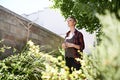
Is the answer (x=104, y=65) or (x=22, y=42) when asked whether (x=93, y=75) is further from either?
(x=22, y=42)

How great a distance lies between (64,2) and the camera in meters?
13.9

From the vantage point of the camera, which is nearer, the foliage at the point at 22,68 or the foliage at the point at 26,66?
the foliage at the point at 26,66

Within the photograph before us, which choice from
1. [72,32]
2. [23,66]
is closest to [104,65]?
[72,32]

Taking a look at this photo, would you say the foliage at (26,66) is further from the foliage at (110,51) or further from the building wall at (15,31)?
the foliage at (110,51)

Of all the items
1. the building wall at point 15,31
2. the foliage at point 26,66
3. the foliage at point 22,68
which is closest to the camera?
the foliage at point 26,66

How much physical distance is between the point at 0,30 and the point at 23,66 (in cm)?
150

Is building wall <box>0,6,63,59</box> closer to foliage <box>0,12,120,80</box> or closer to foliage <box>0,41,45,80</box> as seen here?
foliage <box>0,41,45,80</box>

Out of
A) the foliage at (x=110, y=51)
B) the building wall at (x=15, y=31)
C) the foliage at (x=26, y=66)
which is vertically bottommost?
the foliage at (x=110, y=51)

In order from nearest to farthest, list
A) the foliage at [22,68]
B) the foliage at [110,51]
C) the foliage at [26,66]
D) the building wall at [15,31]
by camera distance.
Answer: the foliage at [110,51], the foliage at [26,66], the foliage at [22,68], the building wall at [15,31]

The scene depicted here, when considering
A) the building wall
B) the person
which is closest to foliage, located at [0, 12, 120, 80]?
the person

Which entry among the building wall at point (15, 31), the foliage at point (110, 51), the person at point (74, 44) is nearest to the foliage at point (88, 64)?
the foliage at point (110, 51)

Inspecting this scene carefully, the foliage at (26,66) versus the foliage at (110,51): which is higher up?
the foliage at (26,66)

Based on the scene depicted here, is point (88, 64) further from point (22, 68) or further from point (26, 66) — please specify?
point (26, 66)

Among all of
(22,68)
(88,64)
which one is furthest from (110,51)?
(22,68)
